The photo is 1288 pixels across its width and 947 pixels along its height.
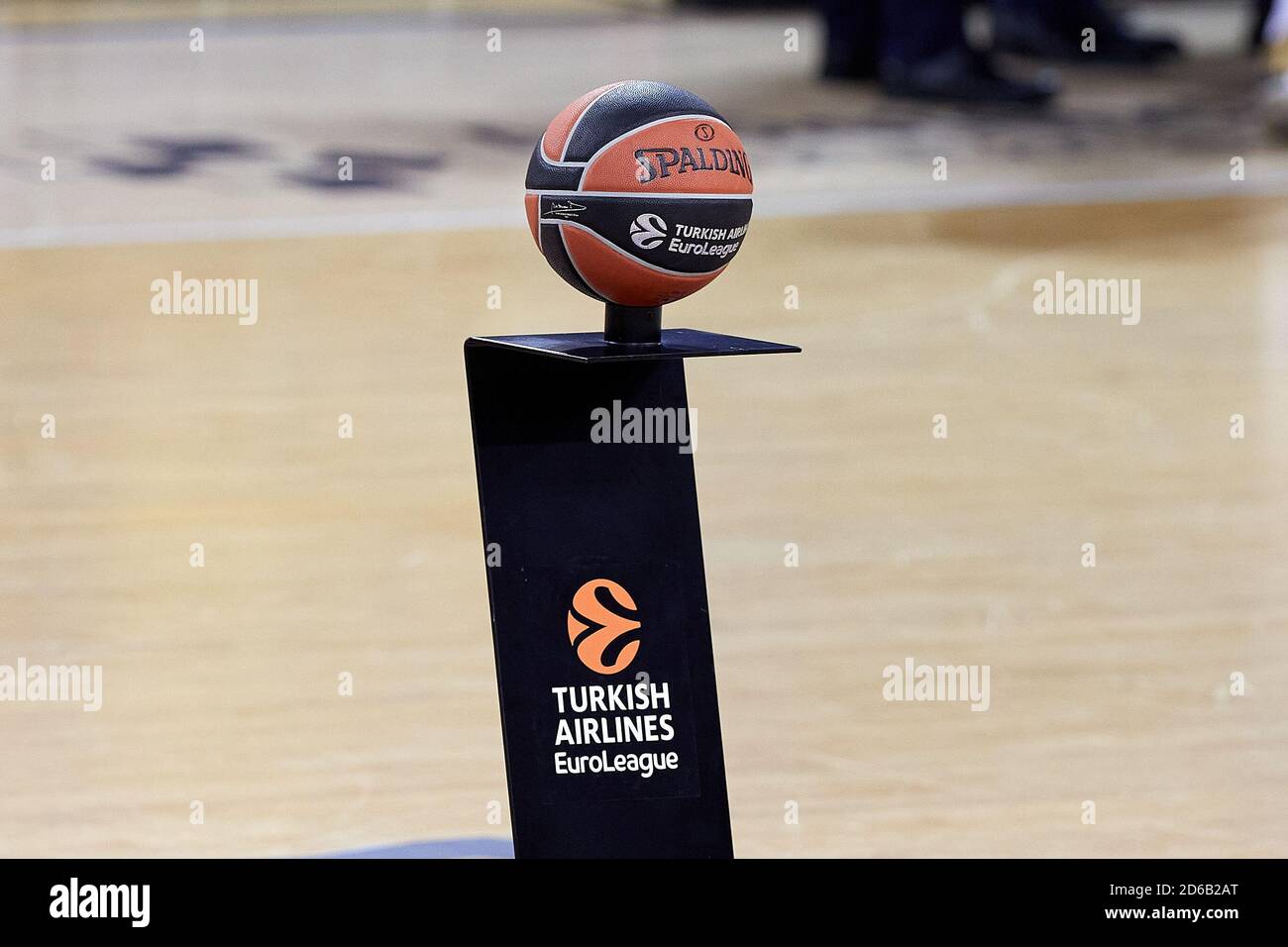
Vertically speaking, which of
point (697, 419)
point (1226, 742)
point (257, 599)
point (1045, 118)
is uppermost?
point (1045, 118)

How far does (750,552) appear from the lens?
14.2 feet

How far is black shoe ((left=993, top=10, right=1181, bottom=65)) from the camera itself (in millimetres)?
13039

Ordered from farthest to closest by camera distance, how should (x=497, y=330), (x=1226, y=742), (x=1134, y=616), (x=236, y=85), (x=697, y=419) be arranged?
(x=236, y=85)
(x=497, y=330)
(x=697, y=419)
(x=1134, y=616)
(x=1226, y=742)

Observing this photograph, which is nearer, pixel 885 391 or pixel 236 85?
pixel 885 391

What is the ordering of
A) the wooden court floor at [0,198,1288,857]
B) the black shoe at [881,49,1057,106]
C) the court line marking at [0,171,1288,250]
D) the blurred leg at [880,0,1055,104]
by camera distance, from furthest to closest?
the black shoe at [881,49,1057,106] → the blurred leg at [880,0,1055,104] → the court line marking at [0,171,1288,250] → the wooden court floor at [0,198,1288,857]

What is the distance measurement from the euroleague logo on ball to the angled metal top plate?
127 mm

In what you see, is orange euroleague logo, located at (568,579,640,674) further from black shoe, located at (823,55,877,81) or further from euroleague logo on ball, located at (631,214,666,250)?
black shoe, located at (823,55,877,81)

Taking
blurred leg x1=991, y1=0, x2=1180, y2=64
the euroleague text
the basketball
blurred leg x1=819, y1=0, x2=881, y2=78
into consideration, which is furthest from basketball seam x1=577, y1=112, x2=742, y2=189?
blurred leg x1=991, y1=0, x2=1180, y2=64

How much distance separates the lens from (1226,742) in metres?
3.29

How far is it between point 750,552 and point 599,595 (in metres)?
2.07

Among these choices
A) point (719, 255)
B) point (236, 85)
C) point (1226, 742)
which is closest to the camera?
point (719, 255)
